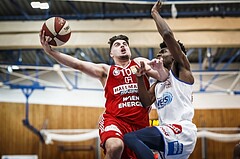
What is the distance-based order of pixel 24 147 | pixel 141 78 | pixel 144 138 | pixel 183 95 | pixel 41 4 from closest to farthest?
pixel 144 138 < pixel 183 95 < pixel 141 78 < pixel 41 4 < pixel 24 147

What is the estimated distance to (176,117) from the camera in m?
5.31

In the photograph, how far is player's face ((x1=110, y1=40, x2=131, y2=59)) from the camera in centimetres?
623

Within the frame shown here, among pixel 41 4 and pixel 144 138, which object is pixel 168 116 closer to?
pixel 144 138

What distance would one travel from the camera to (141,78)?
225 inches

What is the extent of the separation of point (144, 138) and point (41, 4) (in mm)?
10443

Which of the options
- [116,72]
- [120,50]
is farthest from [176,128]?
[120,50]

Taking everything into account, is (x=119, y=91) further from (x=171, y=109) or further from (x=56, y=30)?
(x=56, y=30)

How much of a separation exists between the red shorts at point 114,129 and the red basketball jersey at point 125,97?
0.24 ft

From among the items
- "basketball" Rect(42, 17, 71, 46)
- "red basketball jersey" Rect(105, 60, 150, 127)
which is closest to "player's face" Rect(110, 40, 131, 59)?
"red basketball jersey" Rect(105, 60, 150, 127)

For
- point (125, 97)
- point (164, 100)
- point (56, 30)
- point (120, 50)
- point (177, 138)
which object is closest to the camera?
point (177, 138)

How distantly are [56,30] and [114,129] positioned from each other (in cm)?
174

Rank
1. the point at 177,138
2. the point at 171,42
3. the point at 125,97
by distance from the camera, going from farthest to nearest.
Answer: the point at 125,97 → the point at 171,42 → the point at 177,138

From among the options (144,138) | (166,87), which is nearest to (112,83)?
(166,87)

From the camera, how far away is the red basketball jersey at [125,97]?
5855mm
